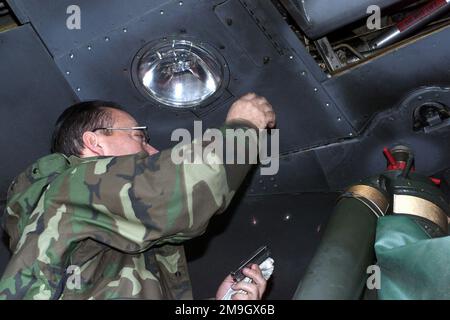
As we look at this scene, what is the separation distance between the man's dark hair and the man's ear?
2 centimetres

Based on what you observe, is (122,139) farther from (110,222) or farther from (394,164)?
(394,164)

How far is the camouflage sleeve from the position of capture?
2.03m

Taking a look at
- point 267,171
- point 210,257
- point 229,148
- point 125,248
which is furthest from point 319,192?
point 125,248

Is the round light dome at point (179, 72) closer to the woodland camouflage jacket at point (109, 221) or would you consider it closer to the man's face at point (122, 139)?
the man's face at point (122, 139)

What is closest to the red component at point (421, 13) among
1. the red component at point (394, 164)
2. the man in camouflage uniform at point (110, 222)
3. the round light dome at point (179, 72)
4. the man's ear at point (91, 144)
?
the red component at point (394, 164)

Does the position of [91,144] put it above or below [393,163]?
above

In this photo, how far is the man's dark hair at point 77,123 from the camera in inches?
97.2

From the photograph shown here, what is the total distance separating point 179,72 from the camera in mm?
2641

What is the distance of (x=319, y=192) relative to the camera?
9.75 ft

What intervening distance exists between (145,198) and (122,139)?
47cm

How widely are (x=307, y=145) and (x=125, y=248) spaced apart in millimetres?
1016

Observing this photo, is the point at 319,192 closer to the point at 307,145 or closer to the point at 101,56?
the point at 307,145

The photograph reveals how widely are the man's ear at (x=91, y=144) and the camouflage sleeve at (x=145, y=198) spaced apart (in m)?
0.34

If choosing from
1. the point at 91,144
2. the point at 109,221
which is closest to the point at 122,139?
the point at 91,144
